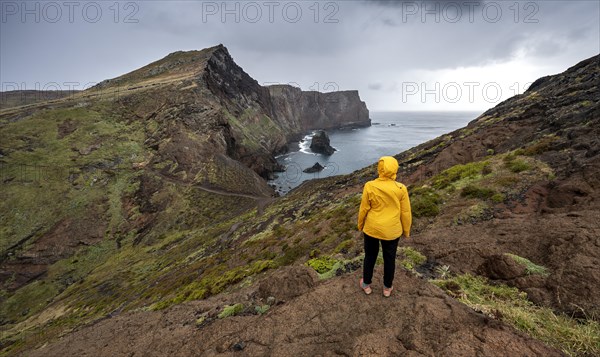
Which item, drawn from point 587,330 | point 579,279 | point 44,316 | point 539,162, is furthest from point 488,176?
point 44,316

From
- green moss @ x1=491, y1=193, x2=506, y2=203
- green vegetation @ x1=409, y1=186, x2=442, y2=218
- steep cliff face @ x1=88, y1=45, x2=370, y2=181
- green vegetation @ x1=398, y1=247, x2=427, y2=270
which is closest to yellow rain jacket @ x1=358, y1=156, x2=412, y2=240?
green vegetation @ x1=398, y1=247, x2=427, y2=270

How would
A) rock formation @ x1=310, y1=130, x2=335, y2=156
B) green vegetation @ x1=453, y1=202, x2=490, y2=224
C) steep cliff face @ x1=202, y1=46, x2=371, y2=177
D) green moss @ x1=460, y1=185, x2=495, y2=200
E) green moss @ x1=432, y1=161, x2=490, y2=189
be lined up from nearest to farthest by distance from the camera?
green vegetation @ x1=453, y1=202, x2=490, y2=224
green moss @ x1=460, y1=185, x2=495, y2=200
green moss @ x1=432, y1=161, x2=490, y2=189
steep cliff face @ x1=202, y1=46, x2=371, y2=177
rock formation @ x1=310, y1=130, x2=335, y2=156

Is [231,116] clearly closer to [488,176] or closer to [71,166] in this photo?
[71,166]

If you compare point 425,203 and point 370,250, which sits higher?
point 370,250

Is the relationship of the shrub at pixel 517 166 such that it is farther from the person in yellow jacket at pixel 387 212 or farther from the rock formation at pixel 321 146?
the rock formation at pixel 321 146

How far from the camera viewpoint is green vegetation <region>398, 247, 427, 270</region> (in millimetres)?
8766

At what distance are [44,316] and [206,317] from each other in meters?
33.3

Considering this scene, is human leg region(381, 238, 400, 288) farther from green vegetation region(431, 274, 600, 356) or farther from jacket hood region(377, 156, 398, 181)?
green vegetation region(431, 274, 600, 356)

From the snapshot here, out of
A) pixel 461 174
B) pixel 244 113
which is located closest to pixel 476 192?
pixel 461 174

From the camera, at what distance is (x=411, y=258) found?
369 inches

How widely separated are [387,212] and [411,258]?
4.27 m

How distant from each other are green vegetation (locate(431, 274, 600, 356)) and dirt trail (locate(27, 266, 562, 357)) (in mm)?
622

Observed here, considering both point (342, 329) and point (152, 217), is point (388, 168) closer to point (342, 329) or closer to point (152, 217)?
point (342, 329)

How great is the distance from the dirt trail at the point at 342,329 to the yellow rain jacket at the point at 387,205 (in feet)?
5.45
